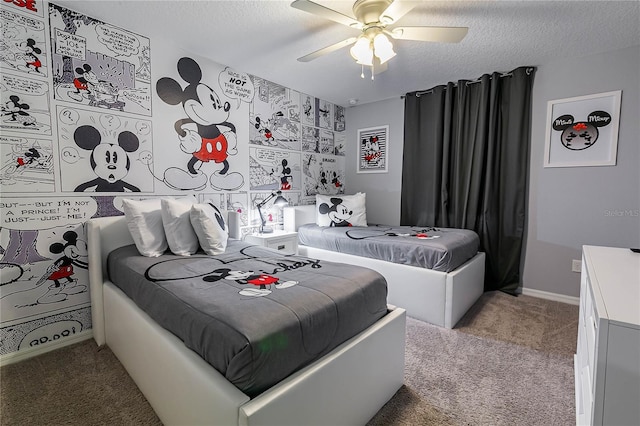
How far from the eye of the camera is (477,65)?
2844 mm

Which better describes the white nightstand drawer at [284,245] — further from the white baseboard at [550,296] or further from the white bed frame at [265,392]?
the white baseboard at [550,296]

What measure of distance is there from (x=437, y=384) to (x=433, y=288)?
80 centimetres

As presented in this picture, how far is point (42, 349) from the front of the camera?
1982 millimetres

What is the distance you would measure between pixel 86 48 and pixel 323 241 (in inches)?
95.8

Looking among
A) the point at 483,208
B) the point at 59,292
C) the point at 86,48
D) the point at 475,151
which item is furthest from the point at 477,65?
the point at 59,292

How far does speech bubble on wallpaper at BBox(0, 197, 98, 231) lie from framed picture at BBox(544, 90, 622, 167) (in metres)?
3.95

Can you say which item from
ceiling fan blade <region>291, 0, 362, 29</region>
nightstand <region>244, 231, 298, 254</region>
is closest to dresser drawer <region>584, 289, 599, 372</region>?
ceiling fan blade <region>291, 0, 362, 29</region>

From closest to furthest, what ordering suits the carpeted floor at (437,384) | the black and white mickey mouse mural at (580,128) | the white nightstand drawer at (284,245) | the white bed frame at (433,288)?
the carpeted floor at (437,384)
the white bed frame at (433,288)
the black and white mickey mouse mural at (580,128)
the white nightstand drawer at (284,245)

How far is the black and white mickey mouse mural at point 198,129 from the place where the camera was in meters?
Answer: 2.57

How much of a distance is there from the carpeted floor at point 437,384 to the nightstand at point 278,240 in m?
1.41

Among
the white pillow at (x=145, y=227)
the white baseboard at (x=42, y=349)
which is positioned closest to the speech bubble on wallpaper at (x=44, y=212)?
the white pillow at (x=145, y=227)

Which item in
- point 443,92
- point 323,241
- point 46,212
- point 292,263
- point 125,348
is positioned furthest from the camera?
point 443,92

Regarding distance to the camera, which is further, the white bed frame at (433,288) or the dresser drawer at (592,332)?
Answer: the white bed frame at (433,288)

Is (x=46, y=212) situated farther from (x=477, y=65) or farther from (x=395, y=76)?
(x=477, y=65)
